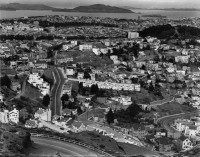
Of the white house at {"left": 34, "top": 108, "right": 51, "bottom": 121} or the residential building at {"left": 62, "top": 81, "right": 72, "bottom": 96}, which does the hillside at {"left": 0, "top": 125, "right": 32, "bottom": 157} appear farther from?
the residential building at {"left": 62, "top": 81, "right": 72, "bottom": 96}

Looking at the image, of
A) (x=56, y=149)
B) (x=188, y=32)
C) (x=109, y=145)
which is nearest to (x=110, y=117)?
(x=109, y=145)

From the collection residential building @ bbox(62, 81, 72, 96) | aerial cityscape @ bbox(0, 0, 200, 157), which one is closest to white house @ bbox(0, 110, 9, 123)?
aerial cityscape @ bbox(0, 0, 200, 157)

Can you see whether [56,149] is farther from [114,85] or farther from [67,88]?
[114,85]

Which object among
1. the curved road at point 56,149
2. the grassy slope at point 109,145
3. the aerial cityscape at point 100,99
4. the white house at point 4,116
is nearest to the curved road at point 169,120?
the aerial cityscape at point 100,99

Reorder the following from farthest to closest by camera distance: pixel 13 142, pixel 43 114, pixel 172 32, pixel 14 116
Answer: pixel 172 32 → pixel 43 114 → pixel 14 116 → pixel 13 142

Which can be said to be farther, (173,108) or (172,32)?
(172,32)

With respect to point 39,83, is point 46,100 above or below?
below

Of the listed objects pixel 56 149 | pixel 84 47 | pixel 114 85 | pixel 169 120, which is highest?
pixel 56 149
